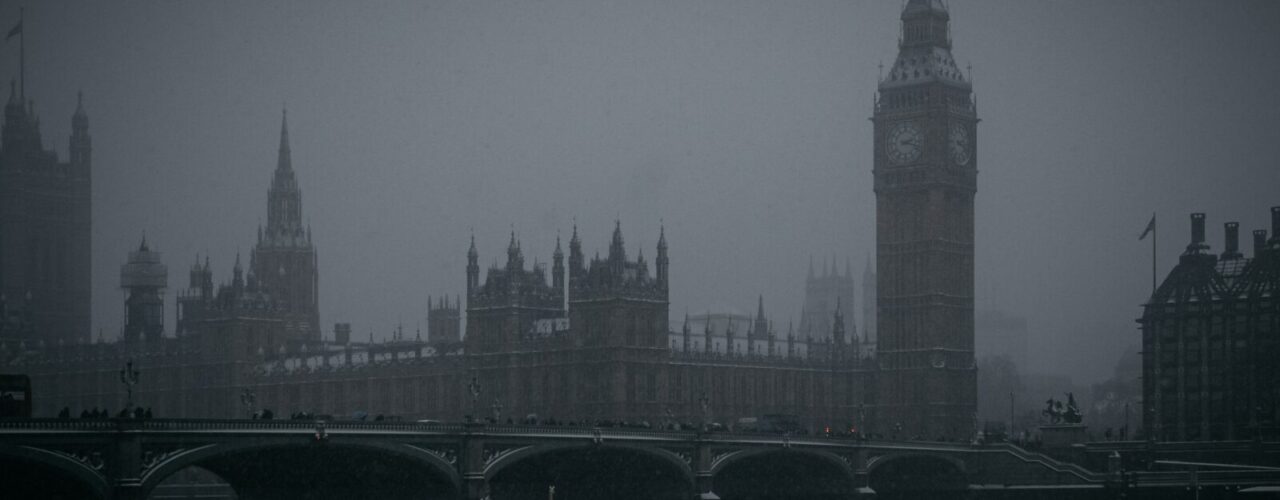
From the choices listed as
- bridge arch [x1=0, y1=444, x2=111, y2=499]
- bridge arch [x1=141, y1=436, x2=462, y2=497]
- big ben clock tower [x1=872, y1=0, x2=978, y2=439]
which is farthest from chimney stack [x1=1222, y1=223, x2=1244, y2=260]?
bridge arch [x1=0, y1=444, x2=111, y2=499]

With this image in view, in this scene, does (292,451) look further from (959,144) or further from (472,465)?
(959,144)

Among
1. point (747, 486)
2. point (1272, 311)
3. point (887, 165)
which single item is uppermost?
point (887, 165)

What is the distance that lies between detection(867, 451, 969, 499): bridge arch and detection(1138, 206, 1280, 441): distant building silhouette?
21202 millimetres

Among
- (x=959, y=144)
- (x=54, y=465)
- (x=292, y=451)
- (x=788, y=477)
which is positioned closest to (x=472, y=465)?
(x=292, y=451)

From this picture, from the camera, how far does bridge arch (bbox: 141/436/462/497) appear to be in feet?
316

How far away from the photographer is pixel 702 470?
12762 cm

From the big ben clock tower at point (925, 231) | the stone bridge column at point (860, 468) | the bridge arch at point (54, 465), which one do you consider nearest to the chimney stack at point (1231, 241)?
the big ben clock tower at point (925, 231)

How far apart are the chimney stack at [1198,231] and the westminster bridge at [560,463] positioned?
1047 inches

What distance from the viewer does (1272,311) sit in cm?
16925

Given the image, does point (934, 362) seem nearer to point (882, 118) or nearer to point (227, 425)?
point (882, 118)

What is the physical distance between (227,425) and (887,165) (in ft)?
336

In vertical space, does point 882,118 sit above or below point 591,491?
above

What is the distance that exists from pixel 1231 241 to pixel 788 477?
50.0m

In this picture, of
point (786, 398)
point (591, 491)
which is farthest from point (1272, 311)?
point (591, 491)
